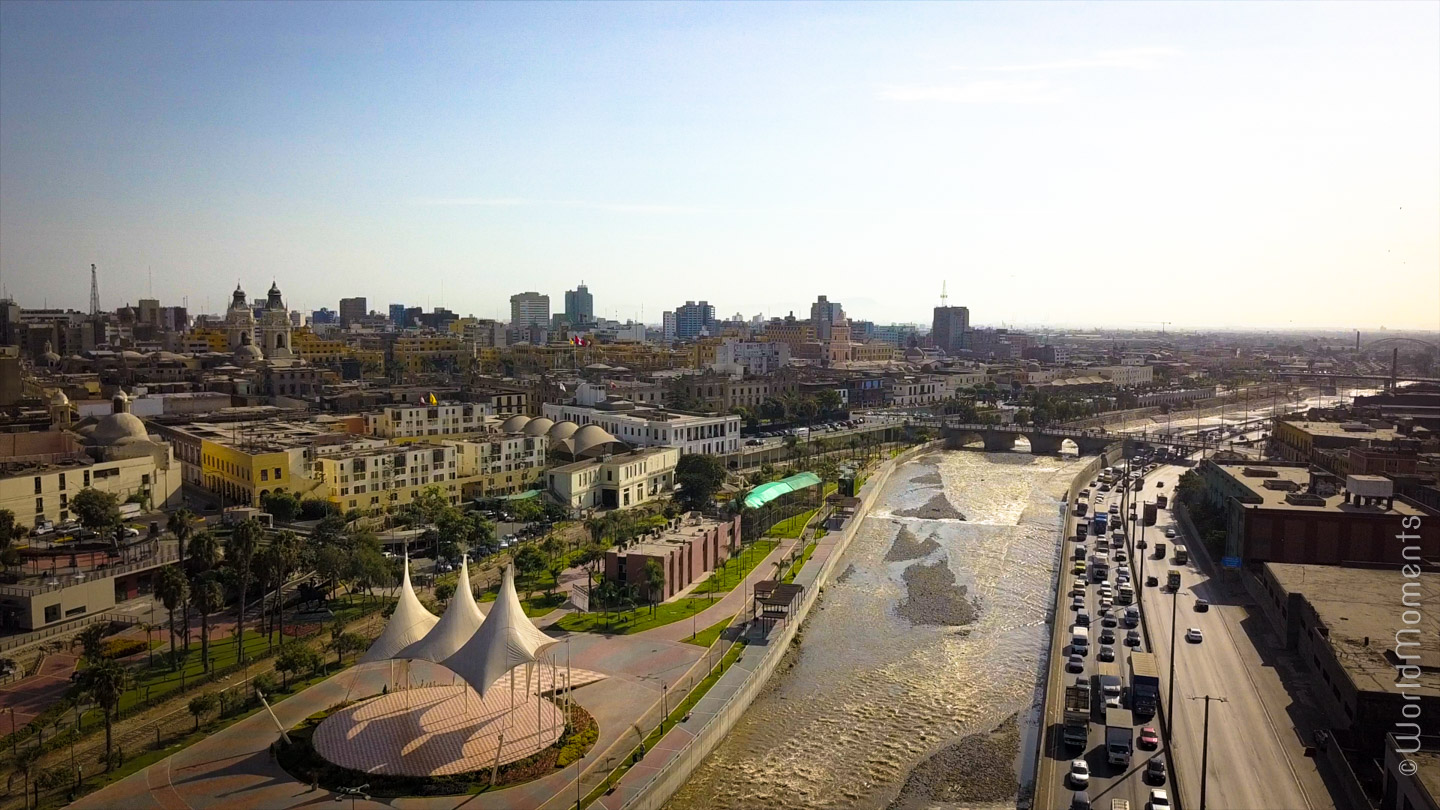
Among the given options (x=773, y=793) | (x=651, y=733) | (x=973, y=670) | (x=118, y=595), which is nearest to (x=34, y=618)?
(x=118, y=595)

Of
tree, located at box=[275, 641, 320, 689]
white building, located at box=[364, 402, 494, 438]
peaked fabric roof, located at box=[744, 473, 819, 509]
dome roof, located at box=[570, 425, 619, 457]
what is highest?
white building, located at box=[364, 402, 494, 438]

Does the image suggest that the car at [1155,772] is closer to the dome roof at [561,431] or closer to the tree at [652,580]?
the tree at [652,580]

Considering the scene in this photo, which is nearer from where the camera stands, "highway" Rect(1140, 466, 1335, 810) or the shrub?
"highway" Rect(1140, 466, 1335, 810)

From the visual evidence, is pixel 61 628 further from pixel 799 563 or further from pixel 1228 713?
pixel 1228 713

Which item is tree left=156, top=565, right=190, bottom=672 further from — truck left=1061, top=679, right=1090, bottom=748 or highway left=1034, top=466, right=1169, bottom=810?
truck left=1061, top=679, right=1090, bottom=748

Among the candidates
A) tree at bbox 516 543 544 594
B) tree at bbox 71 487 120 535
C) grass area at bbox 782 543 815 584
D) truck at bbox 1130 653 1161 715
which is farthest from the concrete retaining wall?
tree at bbox 71 487 120 535

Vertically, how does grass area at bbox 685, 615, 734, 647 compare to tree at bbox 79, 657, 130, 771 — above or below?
below

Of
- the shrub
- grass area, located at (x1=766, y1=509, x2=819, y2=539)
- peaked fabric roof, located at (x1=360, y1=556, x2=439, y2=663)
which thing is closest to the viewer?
peaked fabric roof, located at (x1=360, y1=556, x2=439, y2=663)
